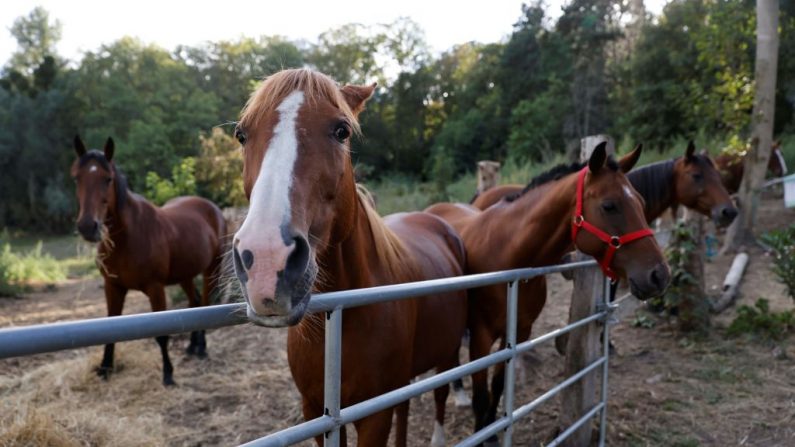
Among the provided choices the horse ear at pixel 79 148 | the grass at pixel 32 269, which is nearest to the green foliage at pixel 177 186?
the grass at pixel 32 269

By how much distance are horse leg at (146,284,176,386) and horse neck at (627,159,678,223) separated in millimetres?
4755

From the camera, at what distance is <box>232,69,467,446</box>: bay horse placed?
1.12 m

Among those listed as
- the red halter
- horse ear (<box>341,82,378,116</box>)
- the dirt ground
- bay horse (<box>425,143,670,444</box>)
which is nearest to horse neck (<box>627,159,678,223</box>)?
the dirt ground

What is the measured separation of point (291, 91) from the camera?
1.56m

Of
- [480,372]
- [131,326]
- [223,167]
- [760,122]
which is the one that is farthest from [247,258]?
[223,167]

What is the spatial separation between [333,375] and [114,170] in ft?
13.7

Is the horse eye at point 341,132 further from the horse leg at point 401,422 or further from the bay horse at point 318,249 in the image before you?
the horse leg at point 401,422

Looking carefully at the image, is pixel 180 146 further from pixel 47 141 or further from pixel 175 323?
pixel 175 323

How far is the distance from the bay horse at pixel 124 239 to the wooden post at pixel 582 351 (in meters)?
3.21

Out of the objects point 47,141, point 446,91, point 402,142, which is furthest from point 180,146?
point 446,91

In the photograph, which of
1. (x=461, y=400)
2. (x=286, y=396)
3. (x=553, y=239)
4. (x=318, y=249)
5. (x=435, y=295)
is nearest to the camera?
(x=318, y=249)

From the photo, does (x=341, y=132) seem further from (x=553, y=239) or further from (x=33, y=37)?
(x=33, y=37)

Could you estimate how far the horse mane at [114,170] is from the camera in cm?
437

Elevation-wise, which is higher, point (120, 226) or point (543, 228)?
point (543, 228)
